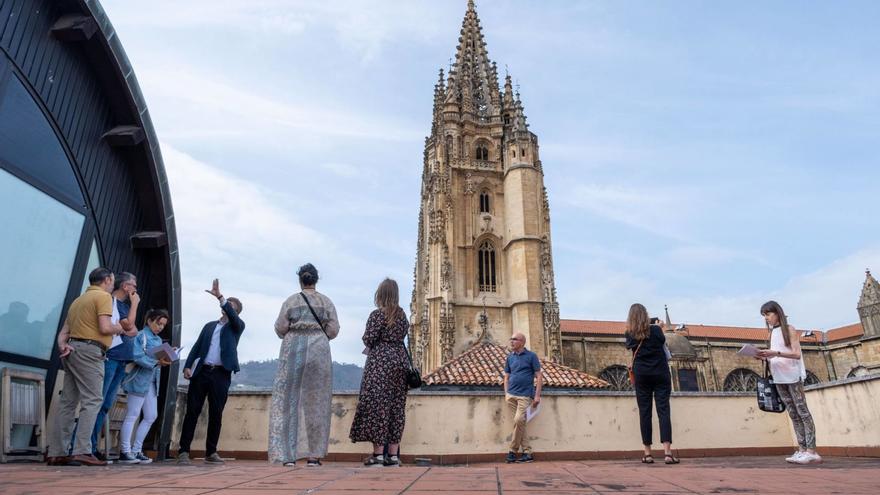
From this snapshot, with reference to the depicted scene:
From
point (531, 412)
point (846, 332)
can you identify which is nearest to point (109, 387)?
point (531, 412)

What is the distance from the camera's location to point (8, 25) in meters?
5.75

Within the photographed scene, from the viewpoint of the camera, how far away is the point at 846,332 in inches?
1806

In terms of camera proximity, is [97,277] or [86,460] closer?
[86,460]

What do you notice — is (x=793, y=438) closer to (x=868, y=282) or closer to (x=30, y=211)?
(x=30, y=211)

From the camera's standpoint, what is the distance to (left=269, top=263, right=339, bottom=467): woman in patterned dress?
5.32 meters

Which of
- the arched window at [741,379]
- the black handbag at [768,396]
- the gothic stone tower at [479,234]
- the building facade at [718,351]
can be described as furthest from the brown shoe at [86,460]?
the arched window at [741,379]

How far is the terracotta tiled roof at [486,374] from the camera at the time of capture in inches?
690

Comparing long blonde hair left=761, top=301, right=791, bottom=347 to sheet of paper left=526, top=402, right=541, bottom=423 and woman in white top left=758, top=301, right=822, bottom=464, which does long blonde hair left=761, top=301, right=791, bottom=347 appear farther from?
sheet of paper left=526, top=402, right=541, bottom=423

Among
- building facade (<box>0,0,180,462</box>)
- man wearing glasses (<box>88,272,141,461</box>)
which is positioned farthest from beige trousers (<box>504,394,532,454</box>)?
man wearing glasses (<box>88,272,141,461</box>)

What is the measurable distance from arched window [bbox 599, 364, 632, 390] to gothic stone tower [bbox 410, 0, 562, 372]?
8.12 metres

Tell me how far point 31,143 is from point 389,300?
432cm

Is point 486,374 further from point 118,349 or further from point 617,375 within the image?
point 617,375

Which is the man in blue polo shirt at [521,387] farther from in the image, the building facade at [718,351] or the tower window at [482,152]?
the tower window at [482,152]

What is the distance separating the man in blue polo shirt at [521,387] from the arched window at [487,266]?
26034 mm
